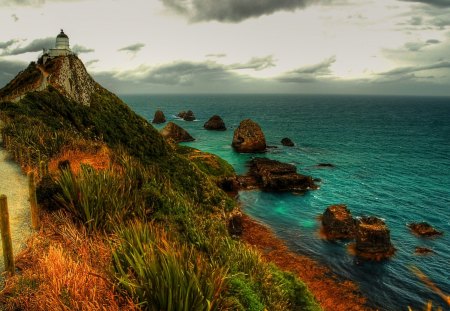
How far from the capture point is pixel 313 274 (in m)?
26.6

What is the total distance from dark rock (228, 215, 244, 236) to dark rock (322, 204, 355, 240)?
812cm

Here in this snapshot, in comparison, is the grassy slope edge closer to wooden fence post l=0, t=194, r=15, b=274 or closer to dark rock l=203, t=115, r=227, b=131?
wooden fence post l=0, t=194, r=15, b=274

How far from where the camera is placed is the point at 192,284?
17.4ft

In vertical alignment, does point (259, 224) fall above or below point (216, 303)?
below

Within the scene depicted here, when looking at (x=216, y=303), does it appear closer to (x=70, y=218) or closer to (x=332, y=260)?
(x=70, y=218)

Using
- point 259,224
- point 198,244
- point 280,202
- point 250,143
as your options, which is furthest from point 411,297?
point 250,143

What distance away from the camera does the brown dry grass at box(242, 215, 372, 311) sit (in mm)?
23375

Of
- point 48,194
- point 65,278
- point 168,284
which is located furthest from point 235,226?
point 168,284

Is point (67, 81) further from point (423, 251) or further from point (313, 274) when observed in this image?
point (423, 251)

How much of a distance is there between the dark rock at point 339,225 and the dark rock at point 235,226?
26.6 feet

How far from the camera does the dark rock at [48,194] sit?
369 inches

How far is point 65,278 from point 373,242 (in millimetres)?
28852

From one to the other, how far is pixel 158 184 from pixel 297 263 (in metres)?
19.2

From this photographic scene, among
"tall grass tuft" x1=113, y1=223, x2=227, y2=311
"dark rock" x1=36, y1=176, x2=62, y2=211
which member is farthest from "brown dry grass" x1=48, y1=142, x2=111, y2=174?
"tall grass tuft" x1=113, y1=223, x2=227, y2=311
